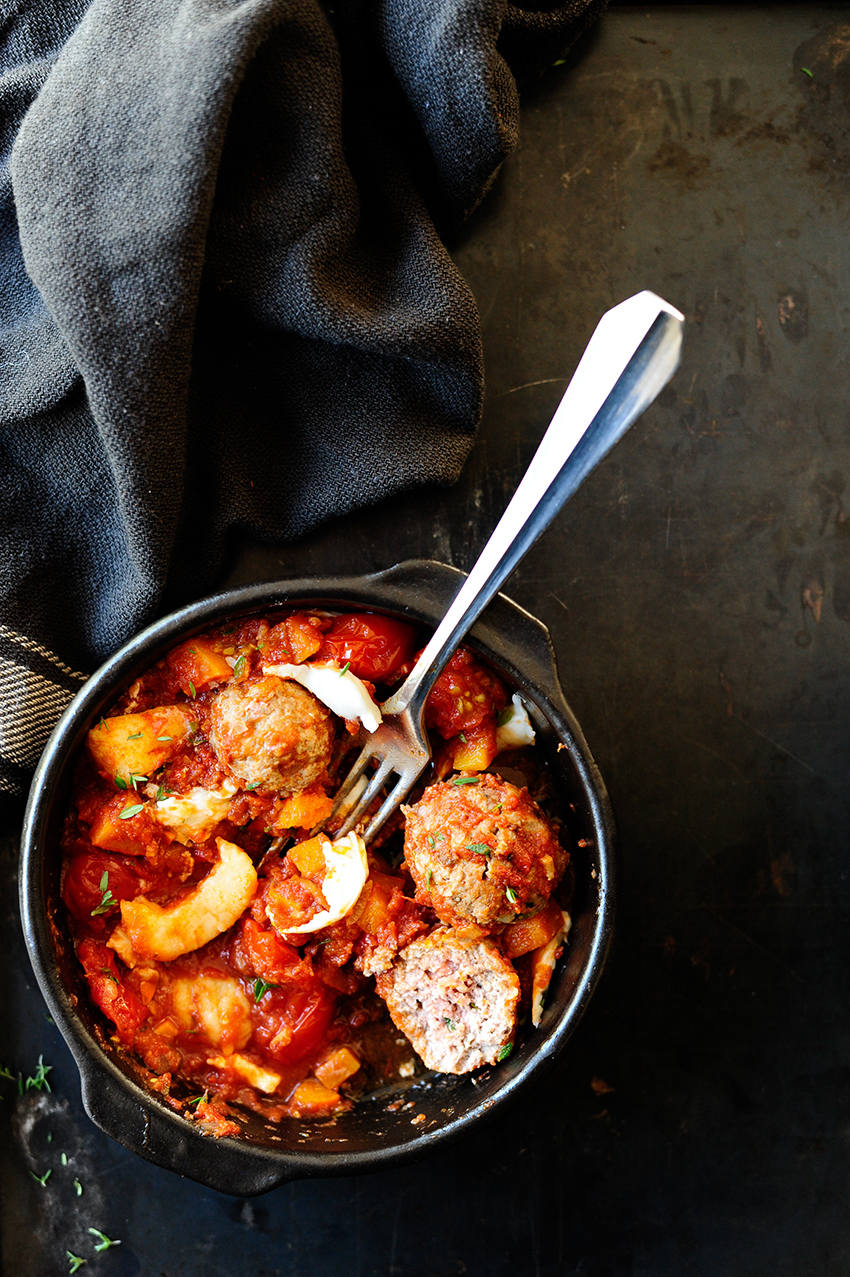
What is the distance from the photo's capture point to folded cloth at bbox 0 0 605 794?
1821 millimetres

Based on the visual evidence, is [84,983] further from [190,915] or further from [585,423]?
[585,423]

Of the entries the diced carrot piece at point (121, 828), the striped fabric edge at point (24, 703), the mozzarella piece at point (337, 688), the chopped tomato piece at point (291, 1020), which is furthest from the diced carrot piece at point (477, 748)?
the striped fabric edge at point (24, 703)

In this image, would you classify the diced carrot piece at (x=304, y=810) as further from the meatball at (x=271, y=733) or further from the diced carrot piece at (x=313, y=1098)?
the diced carrot piece at (x=313, y=1098)

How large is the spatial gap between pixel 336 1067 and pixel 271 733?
911mm

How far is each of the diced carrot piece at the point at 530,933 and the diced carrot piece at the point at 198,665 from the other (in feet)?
3.00

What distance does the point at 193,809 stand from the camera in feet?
6.82

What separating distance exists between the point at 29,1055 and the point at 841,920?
2206mm

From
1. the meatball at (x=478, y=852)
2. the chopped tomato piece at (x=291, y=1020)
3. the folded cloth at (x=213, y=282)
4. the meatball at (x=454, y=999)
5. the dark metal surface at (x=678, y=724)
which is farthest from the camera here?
the dark metal surface at (x=678, y=724)

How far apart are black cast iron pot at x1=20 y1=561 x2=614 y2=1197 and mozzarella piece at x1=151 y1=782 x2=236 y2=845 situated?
0.75ft

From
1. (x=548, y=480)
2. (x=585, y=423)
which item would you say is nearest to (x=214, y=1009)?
(x=548, y=480)

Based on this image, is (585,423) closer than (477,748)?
Yes

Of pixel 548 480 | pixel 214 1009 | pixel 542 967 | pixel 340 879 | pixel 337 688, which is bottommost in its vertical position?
pixel 542 967

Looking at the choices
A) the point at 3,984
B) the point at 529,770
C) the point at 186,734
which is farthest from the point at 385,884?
the point at 3,984

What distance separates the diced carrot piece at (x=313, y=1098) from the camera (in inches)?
A: 86.0
